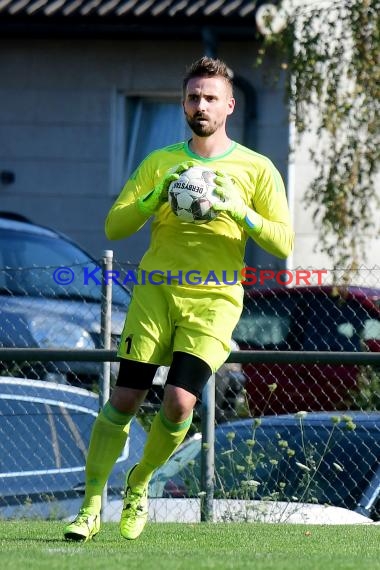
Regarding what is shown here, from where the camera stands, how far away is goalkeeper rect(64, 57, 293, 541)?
253 inches

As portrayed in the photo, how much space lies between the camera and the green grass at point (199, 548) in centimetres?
566

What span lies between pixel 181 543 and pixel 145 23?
11128 mm

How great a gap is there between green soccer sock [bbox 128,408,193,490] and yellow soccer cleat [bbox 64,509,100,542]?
0.27m

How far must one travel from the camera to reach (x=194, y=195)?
618 cm

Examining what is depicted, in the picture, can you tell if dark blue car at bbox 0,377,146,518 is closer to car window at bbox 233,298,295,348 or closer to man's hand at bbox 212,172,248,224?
car window at bbox 233,298,295,348

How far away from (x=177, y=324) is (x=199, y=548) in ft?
3.44

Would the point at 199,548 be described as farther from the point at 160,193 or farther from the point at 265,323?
the point at 265,323

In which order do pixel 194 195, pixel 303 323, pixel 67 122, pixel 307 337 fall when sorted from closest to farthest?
1. pixel 194 195
2. pixel 307 337
3. pixel 303 323
4. pixel 67 122

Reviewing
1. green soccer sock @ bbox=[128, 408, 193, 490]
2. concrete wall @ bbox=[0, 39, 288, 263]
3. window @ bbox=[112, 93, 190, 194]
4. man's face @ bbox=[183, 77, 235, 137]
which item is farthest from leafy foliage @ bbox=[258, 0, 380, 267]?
green soccer sock @ bbox=[128, 408, 193, 490]

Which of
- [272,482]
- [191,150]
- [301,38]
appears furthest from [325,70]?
[191,150]

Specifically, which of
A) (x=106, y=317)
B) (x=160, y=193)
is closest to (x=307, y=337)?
(x=106, y=317)

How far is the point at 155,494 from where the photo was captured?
8867 mm

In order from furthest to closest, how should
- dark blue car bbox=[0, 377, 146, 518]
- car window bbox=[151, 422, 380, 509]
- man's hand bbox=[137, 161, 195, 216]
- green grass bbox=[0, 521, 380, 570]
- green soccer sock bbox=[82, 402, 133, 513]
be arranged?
1. dark blue car bbox=[0, 377, 146, 518]
2. car window bbox=[151, 422, 380, 509]
3. green soccer sock bbox=[82, 402, 133, 513]
4. man's hand bbox=[137, 161, 195, 216]
5. green grass bbox=[0, 521, 380, 570]

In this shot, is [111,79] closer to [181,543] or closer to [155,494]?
[155,494]
